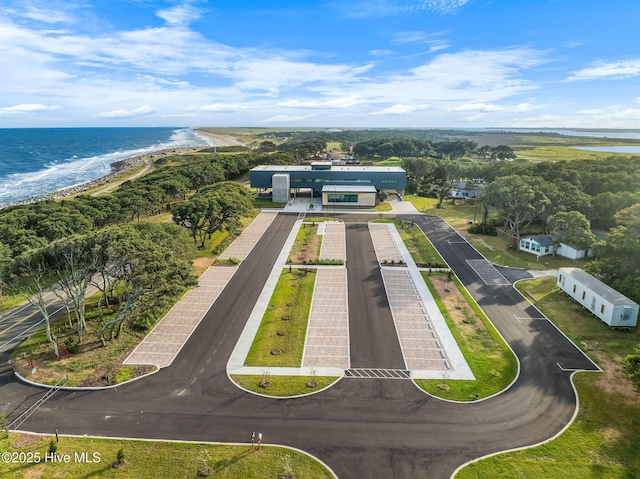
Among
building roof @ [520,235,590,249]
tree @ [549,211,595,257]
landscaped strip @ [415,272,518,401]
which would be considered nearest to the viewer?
landscaped strip @ [415,272,518,401]

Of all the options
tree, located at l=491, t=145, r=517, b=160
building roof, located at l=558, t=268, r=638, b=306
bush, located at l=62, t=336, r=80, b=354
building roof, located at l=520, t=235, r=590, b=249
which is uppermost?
tree, located at l=491, t=145, r=517, b=160

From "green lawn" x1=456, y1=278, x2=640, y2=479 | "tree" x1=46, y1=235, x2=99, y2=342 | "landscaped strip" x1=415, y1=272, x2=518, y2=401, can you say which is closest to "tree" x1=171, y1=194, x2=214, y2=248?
"tree" x1=46, y1=235, x2=99, y2=342

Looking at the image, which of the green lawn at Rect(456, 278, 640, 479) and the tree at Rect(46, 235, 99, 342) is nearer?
the green lawn at Rect(456, 278, 640, 479)

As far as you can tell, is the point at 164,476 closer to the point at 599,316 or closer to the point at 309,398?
the point at 309,398

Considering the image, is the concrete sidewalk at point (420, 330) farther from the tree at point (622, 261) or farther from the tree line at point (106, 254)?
the tree line at point (106, 254)

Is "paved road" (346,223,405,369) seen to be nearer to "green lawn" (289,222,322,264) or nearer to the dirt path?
"green lawn" (289,222,322,264)
